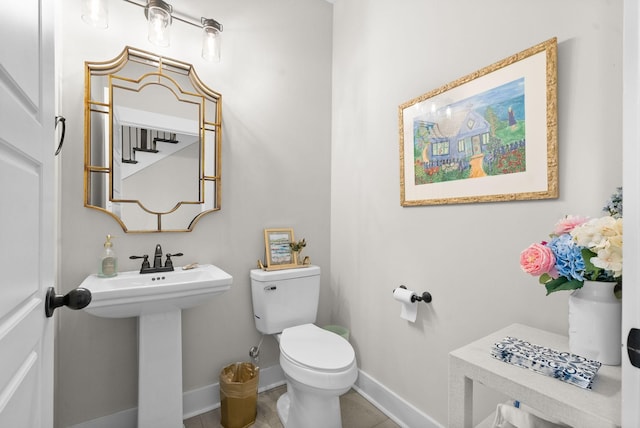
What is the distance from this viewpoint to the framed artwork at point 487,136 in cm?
117

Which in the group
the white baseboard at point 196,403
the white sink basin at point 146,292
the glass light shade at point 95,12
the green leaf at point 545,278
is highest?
the glass light shade at point 95,12

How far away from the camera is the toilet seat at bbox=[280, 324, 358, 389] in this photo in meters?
1.39

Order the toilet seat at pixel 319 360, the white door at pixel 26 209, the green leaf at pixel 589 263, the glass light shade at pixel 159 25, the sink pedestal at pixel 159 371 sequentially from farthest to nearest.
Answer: the glass light shade at pixel 159 25 < the sink pedestal at pixel 159 371 < the toilet seat at pixel 319 360 < the green leaf at pixel 589 263 < the white door at pixel 26 209

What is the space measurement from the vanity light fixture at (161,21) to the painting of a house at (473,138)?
1242 mm

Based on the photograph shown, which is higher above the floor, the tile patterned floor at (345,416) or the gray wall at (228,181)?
the gray wall at (228,181)

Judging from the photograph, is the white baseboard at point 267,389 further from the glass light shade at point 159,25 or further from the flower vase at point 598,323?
the glass light shade at point 159,25

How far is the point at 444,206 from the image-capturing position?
1.56 meters

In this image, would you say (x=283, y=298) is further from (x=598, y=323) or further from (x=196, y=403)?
(x=598, y=323)

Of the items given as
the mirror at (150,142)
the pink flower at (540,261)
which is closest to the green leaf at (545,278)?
the pink flower at (540,261)

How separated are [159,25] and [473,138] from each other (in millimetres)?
1690

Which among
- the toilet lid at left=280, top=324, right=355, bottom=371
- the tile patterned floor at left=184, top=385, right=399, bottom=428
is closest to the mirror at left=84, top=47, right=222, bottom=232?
the toilet lid at left=280, top=324, right=355, bottom=371

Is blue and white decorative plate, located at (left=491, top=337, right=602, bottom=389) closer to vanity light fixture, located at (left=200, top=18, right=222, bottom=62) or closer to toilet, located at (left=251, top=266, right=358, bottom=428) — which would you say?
toilet, located at (left=251, top=266, right=358, bottom=428)

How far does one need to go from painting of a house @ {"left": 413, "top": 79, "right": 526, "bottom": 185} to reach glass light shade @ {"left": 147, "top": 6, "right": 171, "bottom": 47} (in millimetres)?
1418

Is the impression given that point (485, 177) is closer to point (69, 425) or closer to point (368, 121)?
point (368, 121)
